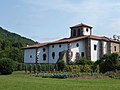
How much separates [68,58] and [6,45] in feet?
130

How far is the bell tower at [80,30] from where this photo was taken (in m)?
63.7

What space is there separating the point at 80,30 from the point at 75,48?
6.57 meters

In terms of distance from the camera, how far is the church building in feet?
191

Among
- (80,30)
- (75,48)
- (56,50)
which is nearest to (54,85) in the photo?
(75,48)

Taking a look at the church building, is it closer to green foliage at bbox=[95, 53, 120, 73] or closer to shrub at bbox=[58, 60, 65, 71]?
shrub at bbox=[58, 60, 65, 71]

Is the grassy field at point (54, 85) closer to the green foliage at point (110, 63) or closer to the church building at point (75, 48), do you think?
the green foliage at point (110, 63)

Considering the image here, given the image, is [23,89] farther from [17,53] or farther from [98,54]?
[17,53]

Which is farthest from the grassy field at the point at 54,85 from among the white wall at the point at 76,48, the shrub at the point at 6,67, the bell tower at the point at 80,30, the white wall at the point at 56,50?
the bell tower at the point at 80,30

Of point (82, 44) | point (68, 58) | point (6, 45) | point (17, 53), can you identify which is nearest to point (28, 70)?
point (68, 58)

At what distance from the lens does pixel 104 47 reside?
61.6m

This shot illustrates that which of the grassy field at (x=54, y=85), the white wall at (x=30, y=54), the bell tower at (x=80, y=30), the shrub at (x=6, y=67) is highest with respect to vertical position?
the bell tower at (x=80, y=30)

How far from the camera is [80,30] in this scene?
64.1m

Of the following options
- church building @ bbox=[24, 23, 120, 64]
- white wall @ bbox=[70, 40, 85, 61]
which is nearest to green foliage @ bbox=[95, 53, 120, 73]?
church building @ bbox=[24, 23, 120, 64]

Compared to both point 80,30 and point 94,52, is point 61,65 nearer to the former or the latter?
point 94,52
